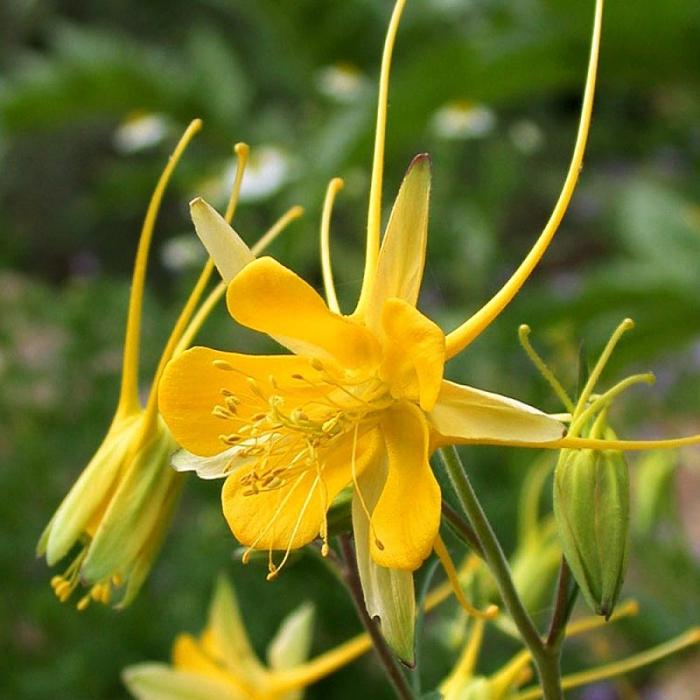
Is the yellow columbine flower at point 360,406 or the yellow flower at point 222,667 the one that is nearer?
the yellow columbine flower at point 360,406

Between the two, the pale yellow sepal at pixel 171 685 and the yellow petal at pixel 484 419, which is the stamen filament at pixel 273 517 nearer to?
the yellow petal at pixel 484 419

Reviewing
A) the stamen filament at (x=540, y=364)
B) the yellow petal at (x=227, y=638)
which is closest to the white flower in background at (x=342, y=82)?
the yellow petal at (x=227, y=638)

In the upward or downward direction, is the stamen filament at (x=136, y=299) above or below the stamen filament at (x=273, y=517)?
above

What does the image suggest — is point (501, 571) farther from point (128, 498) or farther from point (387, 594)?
point (128, 498)

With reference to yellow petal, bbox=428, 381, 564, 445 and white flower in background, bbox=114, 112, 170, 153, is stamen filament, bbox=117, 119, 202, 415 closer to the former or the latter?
yellow petal, bbox=428, 381, 564, 445

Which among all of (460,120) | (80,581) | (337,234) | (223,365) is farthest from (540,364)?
(337,234)

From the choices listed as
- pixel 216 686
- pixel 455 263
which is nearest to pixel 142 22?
pixel 455 263
